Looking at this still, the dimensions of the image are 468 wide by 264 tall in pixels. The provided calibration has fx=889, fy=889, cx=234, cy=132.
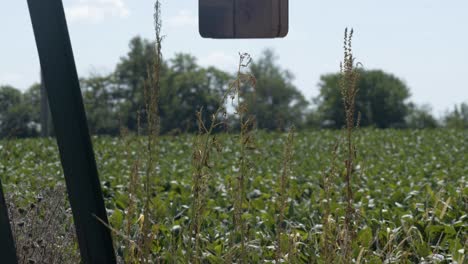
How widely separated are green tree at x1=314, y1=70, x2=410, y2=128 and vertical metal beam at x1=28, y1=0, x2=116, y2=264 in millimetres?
54798

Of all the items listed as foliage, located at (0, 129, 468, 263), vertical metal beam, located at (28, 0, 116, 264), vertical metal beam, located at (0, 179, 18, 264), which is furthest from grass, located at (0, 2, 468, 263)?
vertical metal beam, located at (0, 179, 18, 264)

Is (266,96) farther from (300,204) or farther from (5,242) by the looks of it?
(5,242)

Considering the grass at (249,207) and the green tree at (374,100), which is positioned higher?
the grass at (249,207)

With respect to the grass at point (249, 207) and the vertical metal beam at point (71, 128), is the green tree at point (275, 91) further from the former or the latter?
the vertical metal beam at point (71, 128)

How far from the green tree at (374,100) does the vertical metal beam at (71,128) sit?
54798mm

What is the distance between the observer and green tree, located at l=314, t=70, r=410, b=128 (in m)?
60.8

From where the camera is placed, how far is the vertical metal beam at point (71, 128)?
12.0 ft

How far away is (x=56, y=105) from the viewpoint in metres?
3.67

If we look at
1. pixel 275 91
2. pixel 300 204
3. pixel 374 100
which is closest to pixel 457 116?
pixel 374 100

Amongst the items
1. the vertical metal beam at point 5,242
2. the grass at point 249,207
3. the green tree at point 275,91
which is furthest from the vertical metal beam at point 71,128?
the green tree at point 275,91

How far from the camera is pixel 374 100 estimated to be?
60.5 m

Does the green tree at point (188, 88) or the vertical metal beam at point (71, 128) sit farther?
the green tree at point (188, 88)

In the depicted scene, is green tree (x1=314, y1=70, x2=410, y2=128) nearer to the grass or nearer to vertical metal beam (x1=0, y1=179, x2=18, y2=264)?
the grass

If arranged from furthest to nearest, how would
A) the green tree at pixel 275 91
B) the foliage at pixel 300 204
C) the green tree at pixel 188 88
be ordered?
the green tree at pixel 275 91 < the green tree at pixel 188 88 < the foliage at pixel 300 204
